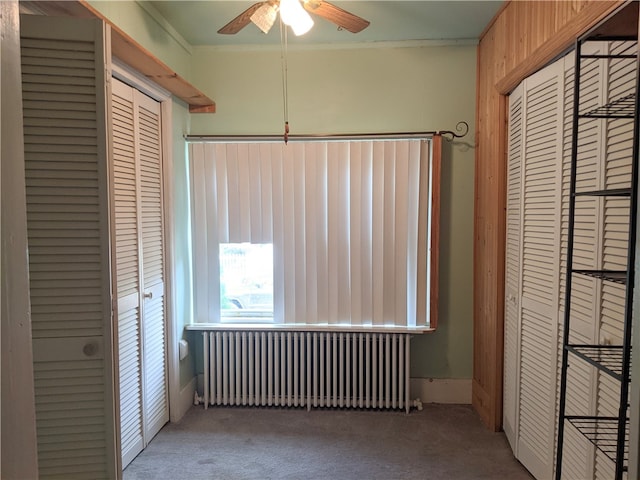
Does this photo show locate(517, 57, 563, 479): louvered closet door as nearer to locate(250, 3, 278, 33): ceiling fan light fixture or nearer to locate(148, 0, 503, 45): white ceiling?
locate(148, 0, 503, 45): white ceiling

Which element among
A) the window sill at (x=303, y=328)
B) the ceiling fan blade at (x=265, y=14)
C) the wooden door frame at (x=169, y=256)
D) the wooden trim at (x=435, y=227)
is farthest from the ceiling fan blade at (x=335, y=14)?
the window sill at (x=303, y=328)

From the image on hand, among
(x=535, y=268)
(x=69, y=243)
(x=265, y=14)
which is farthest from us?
(x=535, y=268)

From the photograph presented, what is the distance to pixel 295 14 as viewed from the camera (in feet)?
5.74

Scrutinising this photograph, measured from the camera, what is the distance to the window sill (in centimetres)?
282

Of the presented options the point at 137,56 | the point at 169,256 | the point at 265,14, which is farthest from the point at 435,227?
the point at 137,56

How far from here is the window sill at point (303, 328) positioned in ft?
9.25

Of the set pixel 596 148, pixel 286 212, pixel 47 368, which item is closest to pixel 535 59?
pixel 596 148

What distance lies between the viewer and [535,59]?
199 cm

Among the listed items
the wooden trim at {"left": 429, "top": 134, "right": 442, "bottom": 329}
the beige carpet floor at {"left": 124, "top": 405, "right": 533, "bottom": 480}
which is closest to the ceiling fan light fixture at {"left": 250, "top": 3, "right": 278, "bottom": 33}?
the wooden trim at {"left": 429, "top": 134, "right": 442, "bottom": 329}

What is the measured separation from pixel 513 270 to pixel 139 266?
223 centimetres

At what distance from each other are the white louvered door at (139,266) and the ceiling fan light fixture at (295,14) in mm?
999

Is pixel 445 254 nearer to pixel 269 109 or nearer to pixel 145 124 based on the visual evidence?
pixel 269 109

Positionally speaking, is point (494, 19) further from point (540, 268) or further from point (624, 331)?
point (624, 331)

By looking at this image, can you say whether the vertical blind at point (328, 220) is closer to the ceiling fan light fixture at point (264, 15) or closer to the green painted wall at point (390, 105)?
the green painted wall at point (390, 105)
